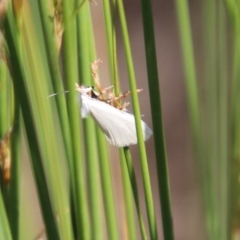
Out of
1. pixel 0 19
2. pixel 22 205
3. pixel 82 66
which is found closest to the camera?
pixel 0 19

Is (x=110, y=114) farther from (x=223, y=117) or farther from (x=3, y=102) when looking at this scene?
(x=223, y=117)

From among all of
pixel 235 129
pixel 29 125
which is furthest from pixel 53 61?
pixel 235 129

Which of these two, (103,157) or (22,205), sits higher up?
(103,157)

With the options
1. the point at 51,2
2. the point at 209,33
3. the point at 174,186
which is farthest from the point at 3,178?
the point at 174,186

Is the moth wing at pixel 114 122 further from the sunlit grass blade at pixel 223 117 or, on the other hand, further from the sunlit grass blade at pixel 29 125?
the sunlit grass blade at pixel 223 117

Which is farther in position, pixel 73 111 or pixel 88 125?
pixel 88 125

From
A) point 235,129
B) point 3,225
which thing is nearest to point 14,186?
point 3,225

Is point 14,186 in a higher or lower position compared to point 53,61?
lower

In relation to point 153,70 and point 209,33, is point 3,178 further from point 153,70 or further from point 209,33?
point 209,33

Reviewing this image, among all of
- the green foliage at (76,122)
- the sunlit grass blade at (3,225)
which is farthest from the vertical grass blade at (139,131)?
the sunlit grass blade at (3,225)
